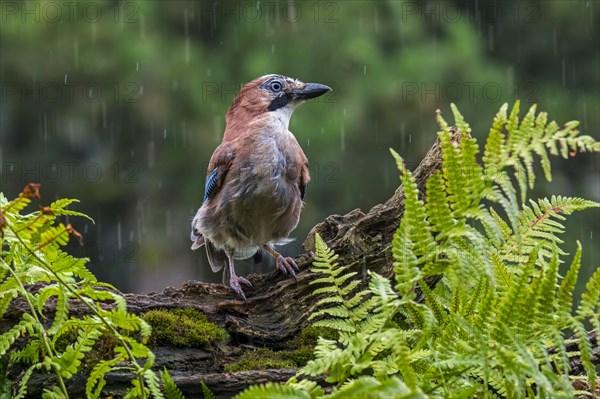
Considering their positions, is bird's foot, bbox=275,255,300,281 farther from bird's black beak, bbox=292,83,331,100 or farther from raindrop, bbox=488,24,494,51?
raindrop, bbox=488,24,494,51

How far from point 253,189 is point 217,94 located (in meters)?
6.39

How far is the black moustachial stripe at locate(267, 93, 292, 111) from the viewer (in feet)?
19.6

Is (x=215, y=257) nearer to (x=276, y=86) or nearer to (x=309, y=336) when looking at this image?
(x=276, y=86)

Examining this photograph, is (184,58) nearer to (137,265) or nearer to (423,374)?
(137,265)

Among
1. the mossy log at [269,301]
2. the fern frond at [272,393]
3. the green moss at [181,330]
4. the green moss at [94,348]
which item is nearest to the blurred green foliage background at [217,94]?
the mossy log at [269,301]

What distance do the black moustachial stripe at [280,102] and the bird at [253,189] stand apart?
2.5 inches

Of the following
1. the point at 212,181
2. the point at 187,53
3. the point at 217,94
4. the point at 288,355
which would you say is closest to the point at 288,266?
the point at 288,355

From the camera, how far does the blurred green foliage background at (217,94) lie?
440 inches

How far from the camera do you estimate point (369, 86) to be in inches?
442

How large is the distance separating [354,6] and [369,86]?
1.44 m

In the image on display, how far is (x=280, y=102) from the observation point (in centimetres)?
603

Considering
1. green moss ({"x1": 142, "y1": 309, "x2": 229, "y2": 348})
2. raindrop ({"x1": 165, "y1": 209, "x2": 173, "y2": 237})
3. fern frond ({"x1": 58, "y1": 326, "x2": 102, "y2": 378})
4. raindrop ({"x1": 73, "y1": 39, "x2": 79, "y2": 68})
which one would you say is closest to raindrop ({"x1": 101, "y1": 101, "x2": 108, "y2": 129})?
raindrop ({"x1": 73, "y1": 39, "x2": 79, "y2": 68})

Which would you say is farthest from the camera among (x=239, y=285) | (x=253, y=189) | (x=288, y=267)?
(x=253, y=189)

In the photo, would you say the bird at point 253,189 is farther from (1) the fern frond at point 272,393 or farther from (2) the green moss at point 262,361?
(1) the fern frond at point 272,393
